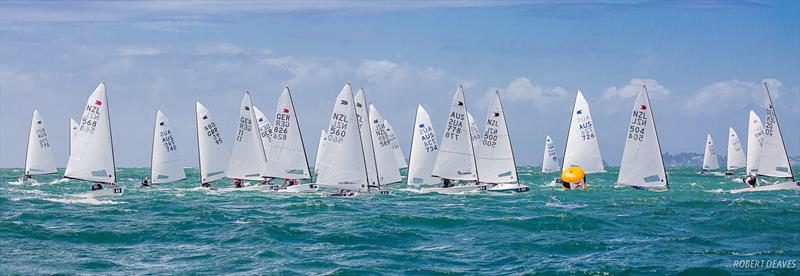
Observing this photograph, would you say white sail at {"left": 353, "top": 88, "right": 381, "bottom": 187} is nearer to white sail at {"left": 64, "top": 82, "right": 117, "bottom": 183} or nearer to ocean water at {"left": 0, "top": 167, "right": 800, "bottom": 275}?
ocean water at {"left": 0, "top": 167, "right": 800, "bottom": 275}

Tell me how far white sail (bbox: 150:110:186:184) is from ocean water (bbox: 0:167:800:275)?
1245 cm

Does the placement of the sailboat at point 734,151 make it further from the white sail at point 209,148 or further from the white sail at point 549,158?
the white sail at point 209,148

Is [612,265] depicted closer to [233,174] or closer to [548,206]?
[548,206]

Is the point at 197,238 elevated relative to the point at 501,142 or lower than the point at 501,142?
lower

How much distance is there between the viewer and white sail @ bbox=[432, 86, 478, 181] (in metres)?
63.9

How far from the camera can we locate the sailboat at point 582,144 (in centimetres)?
6800

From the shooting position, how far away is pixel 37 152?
91.9 metres

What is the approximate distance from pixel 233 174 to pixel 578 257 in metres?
40.5

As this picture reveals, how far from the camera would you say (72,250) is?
1394 inches

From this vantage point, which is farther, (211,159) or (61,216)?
(211,159)

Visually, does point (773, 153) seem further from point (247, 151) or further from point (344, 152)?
point (247, 151)

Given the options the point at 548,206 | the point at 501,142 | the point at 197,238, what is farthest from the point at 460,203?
the point at 197,238

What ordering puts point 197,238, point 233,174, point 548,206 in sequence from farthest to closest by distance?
point 233,174
point 548,206
point 197,238

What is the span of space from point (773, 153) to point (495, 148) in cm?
1858
